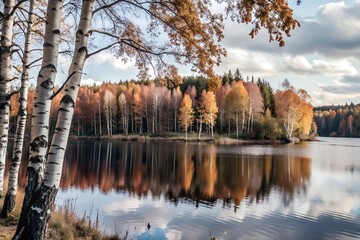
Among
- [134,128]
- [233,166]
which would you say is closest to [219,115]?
[134,128]

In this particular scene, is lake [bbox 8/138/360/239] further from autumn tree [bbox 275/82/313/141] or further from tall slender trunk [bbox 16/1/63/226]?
autumn tree [bbox 275/82/313/141]

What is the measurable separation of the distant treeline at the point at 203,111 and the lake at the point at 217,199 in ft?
121

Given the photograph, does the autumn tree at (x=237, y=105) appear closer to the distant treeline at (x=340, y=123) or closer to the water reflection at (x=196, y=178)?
the water reflection at (x=196, y=178)

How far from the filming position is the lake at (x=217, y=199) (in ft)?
40.1

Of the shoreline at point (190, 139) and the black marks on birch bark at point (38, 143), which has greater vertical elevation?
the black marks on birch bark at point (38, 143)

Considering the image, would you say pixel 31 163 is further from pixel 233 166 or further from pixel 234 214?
pixel 233 166

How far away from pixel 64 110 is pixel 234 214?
10.7m

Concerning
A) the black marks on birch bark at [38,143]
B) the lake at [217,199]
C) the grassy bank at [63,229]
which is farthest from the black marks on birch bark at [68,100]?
the lake at [217,199]

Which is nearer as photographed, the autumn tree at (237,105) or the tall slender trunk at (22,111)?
the tall slender trunk at (22,111)

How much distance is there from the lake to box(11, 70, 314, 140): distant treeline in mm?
36770

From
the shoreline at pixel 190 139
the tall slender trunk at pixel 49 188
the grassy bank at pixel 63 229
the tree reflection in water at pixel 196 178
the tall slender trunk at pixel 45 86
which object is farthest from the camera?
the shoreline at pixel 190 139

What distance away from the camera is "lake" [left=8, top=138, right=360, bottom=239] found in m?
12.2

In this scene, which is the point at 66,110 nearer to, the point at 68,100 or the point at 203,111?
the point at 68,100

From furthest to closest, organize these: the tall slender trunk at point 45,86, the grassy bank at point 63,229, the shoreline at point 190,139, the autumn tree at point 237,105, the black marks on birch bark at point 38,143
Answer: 1. the autumn tree at point 237,105
2. the shoreline at point 190,139
3. the grassy bank at point 63,229
4. the black marks on birch bark at point 38,143
5. the tall slender trunk at point 45,86
